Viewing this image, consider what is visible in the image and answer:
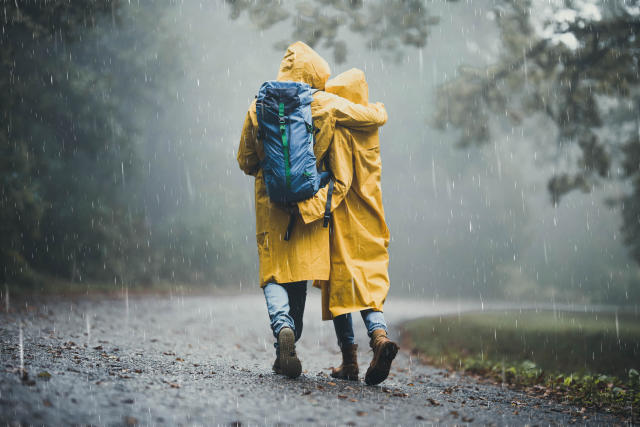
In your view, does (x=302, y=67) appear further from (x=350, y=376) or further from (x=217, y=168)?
(x=217, y=168)

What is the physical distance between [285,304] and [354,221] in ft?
2.53

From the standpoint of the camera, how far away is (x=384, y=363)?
10.9 feet

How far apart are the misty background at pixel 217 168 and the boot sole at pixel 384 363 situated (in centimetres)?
569

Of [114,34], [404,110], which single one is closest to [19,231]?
[114,34]

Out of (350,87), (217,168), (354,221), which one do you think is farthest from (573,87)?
(217,168)

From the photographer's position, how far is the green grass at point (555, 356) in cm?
444

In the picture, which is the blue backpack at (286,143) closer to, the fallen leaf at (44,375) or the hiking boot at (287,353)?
the hiking boot at (287,353)

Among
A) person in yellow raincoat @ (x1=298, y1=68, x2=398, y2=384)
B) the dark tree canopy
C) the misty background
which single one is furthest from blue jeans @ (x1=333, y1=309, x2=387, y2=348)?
the dark tree canopy

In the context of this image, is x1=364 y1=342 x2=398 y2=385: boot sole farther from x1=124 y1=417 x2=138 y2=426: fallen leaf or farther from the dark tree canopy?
the dark tree canopy

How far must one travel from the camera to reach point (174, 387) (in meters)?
2.95

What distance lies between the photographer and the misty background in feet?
40.0

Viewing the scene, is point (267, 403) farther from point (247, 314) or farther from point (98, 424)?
point (247, 314)

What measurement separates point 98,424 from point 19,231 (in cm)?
1289

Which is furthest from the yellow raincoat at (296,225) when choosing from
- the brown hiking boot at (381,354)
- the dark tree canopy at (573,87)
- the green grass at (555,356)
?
the dark tree canopy at (573,87)
